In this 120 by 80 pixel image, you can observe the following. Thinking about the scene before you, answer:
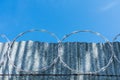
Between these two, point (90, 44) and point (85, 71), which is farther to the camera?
point (90, 44)

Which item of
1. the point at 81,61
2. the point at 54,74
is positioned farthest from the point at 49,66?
the point at 81,61

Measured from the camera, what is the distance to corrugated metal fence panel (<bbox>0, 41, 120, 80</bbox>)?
14.4 meters

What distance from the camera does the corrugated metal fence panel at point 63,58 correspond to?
1442 cm

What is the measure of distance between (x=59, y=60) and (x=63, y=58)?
0.67ft

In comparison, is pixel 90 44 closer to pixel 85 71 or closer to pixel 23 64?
pixel 85 71

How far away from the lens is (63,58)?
1488 cm

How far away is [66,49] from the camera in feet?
49.9

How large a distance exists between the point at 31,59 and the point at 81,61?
205cm

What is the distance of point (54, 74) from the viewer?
47.3 ft

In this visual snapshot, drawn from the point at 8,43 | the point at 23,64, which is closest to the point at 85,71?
the point at 23,64

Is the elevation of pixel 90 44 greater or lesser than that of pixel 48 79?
greater

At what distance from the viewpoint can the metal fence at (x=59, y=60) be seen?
14.4 m

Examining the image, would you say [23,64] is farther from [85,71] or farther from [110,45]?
[110,45]

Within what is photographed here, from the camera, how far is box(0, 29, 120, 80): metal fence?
1441 cm
